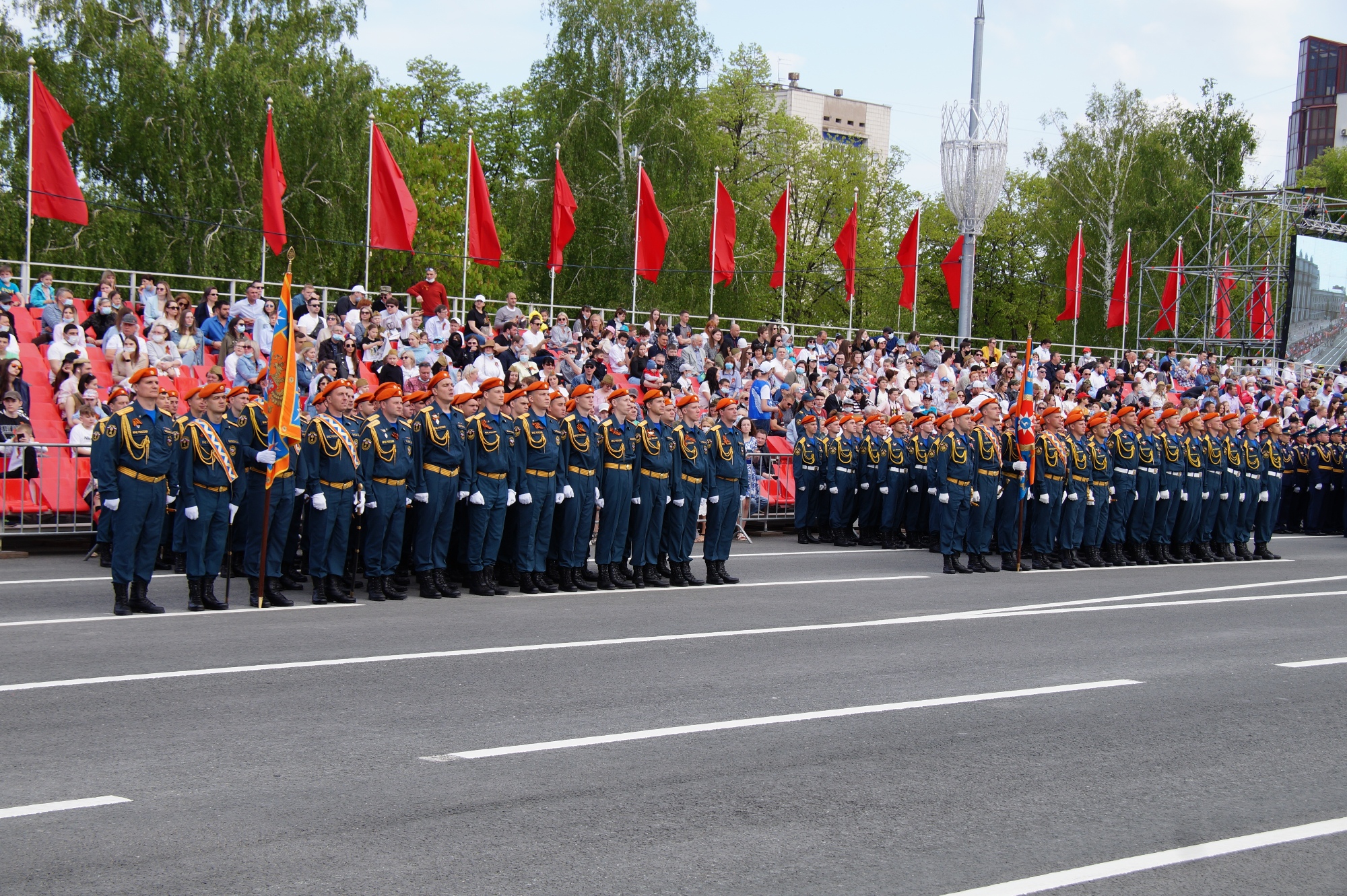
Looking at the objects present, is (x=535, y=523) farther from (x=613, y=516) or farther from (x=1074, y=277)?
(x=1074, y=277)

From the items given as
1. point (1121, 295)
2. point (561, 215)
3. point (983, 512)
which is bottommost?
point (983, 512)

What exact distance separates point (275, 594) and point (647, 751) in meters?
5.60

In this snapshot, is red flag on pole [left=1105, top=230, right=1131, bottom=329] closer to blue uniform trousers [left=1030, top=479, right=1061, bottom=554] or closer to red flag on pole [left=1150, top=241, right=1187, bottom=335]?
red flag on pole [left=1150, top=241, right=1187, bottom=335]

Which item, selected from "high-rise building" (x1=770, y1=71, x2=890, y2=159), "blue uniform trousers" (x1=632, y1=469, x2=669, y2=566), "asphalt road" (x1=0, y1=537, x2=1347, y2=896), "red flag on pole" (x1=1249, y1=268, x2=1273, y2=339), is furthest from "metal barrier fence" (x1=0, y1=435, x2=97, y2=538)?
"high-rise building" (x1=770, y1=71, x2=890, y2=159)

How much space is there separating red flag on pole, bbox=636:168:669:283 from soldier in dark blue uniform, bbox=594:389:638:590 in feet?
48.4

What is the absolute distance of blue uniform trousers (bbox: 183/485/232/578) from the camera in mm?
10570

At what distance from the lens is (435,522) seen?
12039 millimetres

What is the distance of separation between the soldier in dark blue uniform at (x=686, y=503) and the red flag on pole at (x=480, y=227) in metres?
12.2

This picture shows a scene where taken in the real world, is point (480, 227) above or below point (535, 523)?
above

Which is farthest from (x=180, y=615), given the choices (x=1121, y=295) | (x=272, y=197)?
(x=1121, y=295)

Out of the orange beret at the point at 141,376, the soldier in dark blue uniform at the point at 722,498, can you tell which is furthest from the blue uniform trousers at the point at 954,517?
the orange beret at the point at 141,376

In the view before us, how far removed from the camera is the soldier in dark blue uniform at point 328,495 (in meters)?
11.4

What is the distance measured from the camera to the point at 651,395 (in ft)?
44.2

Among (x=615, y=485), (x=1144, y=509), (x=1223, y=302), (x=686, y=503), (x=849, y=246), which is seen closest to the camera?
(x=615, y=485)
